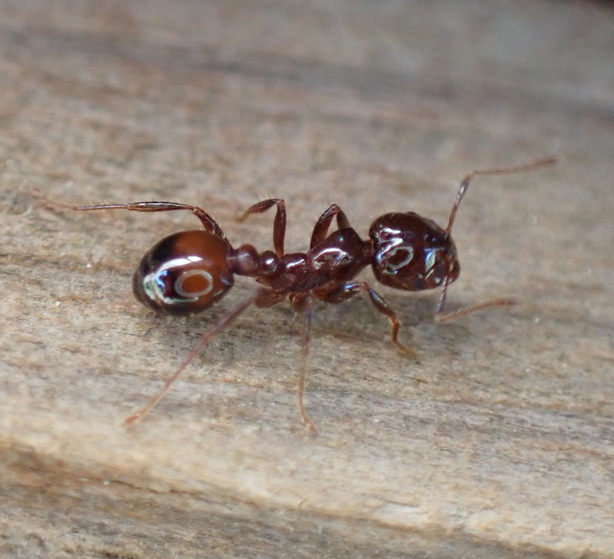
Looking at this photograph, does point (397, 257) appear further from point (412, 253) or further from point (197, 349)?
point (197, 349)

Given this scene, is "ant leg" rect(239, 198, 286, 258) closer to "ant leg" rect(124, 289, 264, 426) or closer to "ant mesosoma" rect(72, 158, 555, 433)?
"ant mesosoma" rect(72, 158, 555, 433)

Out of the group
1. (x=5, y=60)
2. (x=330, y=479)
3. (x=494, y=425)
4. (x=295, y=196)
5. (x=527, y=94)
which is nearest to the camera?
(x=330, y=479)

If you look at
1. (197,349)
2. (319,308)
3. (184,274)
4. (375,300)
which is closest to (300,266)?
(319,308)

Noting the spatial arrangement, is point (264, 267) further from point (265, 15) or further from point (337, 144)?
point (265, 15)

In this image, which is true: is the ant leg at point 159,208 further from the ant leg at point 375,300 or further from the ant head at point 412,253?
the ant head at point 412,253

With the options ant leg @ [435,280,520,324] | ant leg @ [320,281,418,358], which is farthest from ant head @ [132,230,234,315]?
ant leg @ [435,280,520,324]

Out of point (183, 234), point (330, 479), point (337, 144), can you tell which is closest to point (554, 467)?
point (330, 479)
